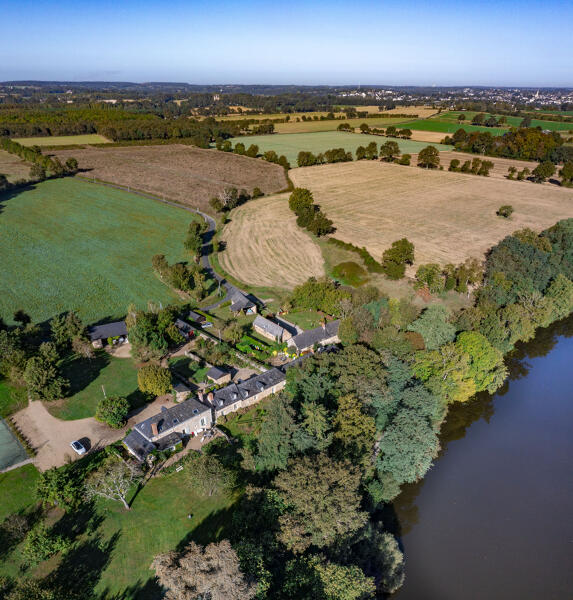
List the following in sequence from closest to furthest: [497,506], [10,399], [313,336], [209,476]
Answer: [209,476] < [497,506] < [10,399] < [313,336]

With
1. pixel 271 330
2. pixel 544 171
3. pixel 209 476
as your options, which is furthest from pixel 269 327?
pixel 544 171

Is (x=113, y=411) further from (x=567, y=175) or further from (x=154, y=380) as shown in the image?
(x=567, y=175)

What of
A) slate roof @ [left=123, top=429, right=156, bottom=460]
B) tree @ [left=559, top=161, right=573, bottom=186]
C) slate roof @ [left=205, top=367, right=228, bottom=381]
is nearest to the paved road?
slate roof @ [left=205, top=367, right=228, bottom=381]

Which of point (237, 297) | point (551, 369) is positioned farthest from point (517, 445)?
point (237, 297)

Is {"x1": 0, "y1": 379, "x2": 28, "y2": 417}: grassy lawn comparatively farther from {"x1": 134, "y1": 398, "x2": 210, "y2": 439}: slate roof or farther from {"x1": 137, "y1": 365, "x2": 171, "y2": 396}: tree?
{"x1": 134, "y1": 398, "x2": 210, "y2": 439}: slate roof

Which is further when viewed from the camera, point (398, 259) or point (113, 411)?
point (398, 259)

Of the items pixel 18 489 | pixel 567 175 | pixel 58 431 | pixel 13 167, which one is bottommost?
pixel 18 489

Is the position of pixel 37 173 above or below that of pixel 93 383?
above

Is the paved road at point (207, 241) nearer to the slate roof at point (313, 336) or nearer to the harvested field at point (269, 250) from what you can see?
the harvested field at point (269, 250)

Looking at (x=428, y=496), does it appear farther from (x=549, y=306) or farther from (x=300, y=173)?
(x=300, y=173)
